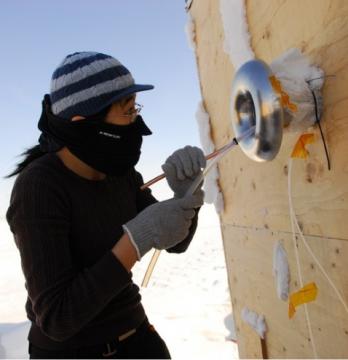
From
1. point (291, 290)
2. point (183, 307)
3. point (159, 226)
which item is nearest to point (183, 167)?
point (159, 226)

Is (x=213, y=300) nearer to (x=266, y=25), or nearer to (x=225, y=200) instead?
(x=225, y=200)

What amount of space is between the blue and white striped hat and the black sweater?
0.56 feet

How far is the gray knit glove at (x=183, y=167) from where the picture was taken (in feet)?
4.22

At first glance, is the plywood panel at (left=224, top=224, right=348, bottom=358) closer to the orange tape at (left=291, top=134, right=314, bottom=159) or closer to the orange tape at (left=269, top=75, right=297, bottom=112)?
the orange tape at (left=291, top=134, right=314, bottom=159)

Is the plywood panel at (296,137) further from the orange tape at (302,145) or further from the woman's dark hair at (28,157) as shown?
the woman's dark hair at (28,157)

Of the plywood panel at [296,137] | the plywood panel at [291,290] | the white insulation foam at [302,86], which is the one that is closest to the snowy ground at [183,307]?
the plywood panel at [291,290]

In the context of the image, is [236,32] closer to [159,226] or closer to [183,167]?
[183,167]

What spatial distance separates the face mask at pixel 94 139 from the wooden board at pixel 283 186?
1.80 ft

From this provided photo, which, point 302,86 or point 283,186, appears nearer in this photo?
point 302,86

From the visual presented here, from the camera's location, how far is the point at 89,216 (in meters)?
1.17

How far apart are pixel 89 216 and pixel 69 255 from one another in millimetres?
152

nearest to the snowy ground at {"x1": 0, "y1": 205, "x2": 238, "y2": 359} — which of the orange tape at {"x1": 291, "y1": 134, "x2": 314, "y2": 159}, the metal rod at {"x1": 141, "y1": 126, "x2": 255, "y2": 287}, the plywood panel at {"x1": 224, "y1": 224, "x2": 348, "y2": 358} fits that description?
the plywood panel at {"x1": 224, "y1": 224, "x2": 348, "y2": 358}

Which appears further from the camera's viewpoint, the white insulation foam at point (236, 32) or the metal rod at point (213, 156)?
the white insulation foam at point (236, 32)

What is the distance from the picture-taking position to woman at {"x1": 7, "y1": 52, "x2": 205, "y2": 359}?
101cm
